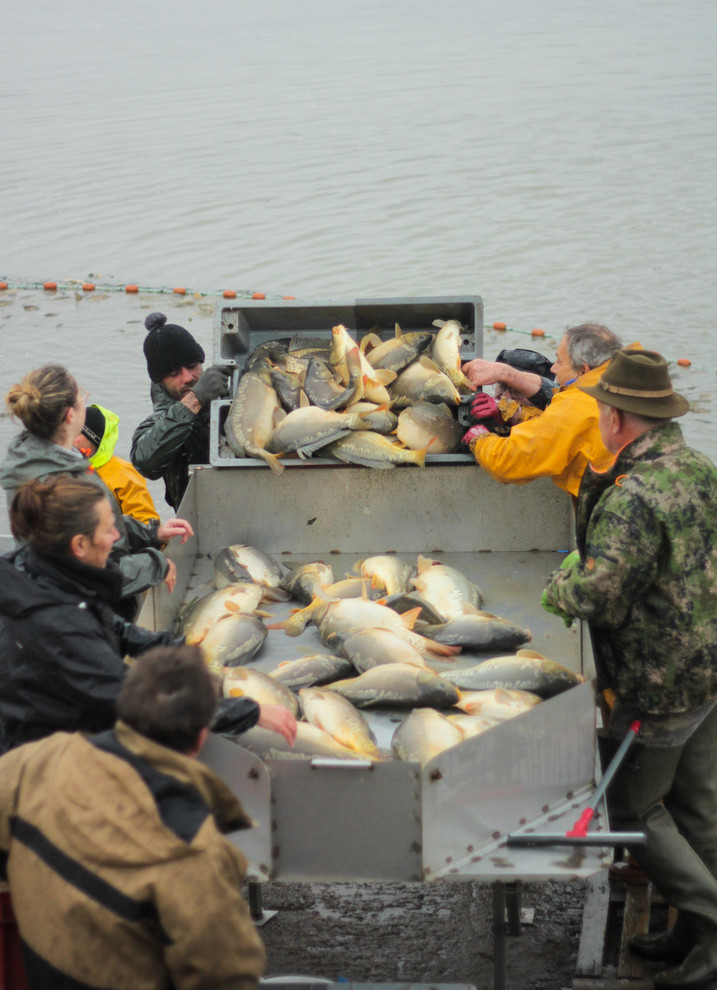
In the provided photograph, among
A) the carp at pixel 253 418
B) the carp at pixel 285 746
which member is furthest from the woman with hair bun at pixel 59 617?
the carp at pixel 253 418

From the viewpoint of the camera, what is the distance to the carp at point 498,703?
12.5ft

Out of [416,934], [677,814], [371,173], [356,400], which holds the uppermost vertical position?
[371,173]

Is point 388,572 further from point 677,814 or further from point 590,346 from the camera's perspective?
point 677,814

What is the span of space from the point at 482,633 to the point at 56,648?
2019 mm

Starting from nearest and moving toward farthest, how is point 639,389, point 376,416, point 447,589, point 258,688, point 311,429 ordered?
1. point 639,389
2. point 258,688
3. point 447,589
4. point 311,429
5. point 376,416

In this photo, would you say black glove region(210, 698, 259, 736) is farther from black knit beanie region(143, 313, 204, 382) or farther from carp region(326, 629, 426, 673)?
black knit beanie region(143, 313, 204, 382)

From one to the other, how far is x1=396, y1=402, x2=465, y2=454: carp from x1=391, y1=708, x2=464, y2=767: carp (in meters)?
2.04

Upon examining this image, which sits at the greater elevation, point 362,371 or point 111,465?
point 362,371

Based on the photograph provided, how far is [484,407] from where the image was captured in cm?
534

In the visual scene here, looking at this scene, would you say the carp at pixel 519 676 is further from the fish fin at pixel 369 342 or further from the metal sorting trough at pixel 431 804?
the fish fin at pixel 369 342

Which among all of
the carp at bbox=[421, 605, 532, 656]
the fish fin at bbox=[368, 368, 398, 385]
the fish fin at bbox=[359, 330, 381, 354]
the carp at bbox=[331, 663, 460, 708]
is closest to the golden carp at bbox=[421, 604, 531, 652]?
the carp at bbox=[421, 605, 532, 656]

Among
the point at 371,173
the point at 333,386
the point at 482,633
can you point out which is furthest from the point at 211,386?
the point at 371,173

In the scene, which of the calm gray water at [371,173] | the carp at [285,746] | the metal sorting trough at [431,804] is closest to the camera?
the metal sorting trough at [431,804]

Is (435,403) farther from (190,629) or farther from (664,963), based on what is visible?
(664,963)
